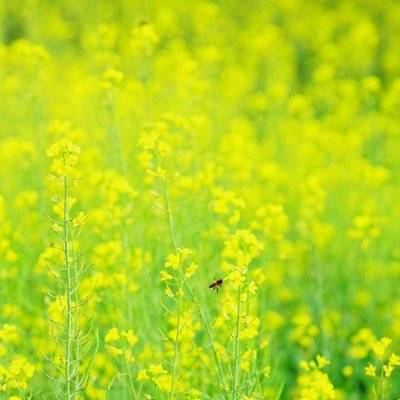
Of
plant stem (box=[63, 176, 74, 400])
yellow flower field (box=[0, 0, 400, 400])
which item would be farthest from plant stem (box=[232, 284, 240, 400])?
plant stem (box=[63, 176, 74, 400])

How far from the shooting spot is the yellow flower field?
323cm

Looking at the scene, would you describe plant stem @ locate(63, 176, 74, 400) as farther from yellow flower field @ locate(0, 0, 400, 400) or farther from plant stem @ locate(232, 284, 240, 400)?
plant stem @ locate(232, 284, 240, 400)

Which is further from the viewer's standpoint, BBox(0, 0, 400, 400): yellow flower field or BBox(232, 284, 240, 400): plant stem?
BBox(0, 0, 400, 400): yellow flower field

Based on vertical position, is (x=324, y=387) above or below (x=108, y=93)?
below

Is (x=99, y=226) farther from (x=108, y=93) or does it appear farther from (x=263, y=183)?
(x=263, y=183)

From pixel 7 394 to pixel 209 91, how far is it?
417cm

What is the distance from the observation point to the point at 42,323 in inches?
168

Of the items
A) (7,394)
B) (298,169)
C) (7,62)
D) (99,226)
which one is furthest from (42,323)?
(7,62)

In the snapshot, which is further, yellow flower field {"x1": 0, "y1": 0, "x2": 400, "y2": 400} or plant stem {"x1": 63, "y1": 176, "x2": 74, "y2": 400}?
yellow flower field {"x1": 0, "y1": 0, "x2": 400, "y2": 400}

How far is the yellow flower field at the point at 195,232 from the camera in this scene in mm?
3234

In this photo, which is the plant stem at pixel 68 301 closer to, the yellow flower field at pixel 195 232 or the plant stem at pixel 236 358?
the yellow flower field at pixel 195 232

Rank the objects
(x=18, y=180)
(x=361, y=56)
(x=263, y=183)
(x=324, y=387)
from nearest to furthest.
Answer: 1. (x=324, y=387)
2. (x=18, y=180)
3. (x=263, y=183)
4. (x=361, y=56)

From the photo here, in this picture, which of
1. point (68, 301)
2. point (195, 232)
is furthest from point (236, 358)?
point (195, 232)

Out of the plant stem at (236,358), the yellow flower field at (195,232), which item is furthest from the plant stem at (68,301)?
the plant stem at (236,358)
